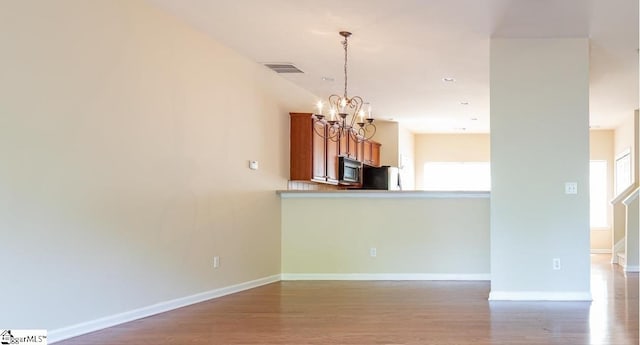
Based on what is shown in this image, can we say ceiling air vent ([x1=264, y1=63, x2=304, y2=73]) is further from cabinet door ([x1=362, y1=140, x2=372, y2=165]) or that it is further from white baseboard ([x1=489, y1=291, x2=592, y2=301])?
cabinet door ([x1=362, y1=140, x2=372, y2=165])

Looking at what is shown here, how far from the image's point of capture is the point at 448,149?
12.3m

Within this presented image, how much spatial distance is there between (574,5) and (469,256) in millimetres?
3243

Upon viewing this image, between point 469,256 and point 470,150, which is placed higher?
point 470,150

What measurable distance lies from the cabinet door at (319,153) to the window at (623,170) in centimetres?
556

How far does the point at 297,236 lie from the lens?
22.4 feet

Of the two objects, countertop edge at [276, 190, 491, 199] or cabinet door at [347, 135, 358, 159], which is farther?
cabinet door at [347, 135, 358, 159]

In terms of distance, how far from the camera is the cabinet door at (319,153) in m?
7.37

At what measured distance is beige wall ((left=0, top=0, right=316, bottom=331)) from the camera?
10.8ft

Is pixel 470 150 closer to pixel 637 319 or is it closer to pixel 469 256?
pixel 469 256

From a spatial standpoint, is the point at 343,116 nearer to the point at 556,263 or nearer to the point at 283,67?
the point at 283,67

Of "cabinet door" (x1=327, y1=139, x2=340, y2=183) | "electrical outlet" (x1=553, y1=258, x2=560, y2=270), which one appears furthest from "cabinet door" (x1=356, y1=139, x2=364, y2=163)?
"electrical outlet" (x1=553, y1=258, x2=560, y2=270)

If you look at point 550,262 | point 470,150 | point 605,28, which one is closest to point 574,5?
point 605,28

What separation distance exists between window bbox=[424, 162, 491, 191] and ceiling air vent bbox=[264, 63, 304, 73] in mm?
6553

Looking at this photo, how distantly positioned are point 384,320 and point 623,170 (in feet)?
26.8
